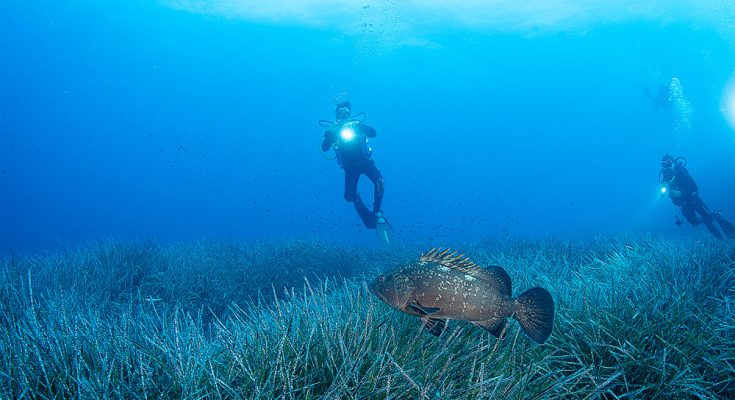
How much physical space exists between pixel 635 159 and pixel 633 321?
124m

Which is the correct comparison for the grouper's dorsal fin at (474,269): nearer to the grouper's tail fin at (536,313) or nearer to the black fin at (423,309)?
the grouper's tail fin at (536,313)

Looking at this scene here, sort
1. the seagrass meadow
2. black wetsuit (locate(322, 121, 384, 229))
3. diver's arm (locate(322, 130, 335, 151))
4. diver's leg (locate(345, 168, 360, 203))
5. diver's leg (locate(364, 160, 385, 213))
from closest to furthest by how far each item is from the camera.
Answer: the seagrass meadow, diver's leg (locate(364, 160, 385, 213)), black wetsuit (locate(322, 121, 384, 229)), diver's arm (locate(322, 130, 335, 151)), diver's leg (locate(345, 168, 360, 203))

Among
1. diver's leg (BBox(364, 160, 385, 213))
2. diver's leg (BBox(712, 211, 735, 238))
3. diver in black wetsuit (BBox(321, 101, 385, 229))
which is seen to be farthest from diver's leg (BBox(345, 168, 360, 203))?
diver's leg (BBox(712, 211, 735, 238))

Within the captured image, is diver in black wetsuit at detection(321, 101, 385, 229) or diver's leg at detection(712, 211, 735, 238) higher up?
diver in black wetsuit at detection(321, 101, 385, 229)

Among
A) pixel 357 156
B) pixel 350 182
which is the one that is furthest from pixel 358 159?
pixel 350 182

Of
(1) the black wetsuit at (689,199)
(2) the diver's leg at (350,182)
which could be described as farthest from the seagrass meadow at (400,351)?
(1) the black wetsuit at (689,199)

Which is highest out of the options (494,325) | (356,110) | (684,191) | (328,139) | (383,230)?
(356,110)

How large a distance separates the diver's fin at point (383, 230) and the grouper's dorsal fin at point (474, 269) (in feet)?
29.8

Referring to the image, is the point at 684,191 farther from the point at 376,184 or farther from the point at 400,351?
the point at 400,351

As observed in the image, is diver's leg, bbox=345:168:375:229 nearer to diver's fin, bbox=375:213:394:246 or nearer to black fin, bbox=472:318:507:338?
diver's fin, bbox=375:213:394:246

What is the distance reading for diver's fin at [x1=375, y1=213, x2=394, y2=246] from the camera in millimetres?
11859

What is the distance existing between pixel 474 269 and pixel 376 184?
9.66m

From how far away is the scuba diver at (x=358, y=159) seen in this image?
12.1m

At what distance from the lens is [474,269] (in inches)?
98.6
